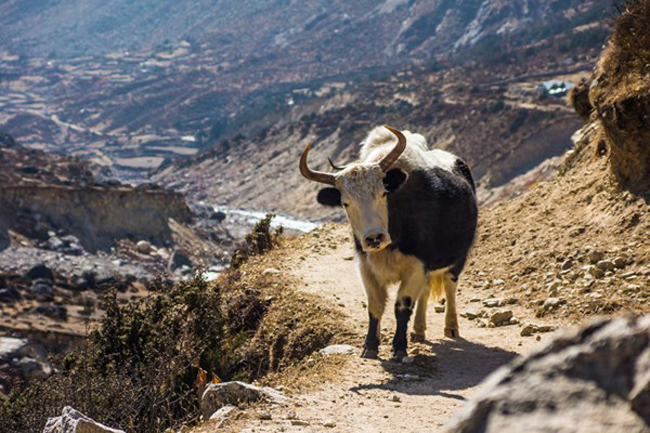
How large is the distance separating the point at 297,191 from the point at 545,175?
4108 cm

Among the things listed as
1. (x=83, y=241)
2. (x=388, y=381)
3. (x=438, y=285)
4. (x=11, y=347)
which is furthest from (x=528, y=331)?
(x=83, y=241)

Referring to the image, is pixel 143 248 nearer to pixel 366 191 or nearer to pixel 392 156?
pixel 392 156

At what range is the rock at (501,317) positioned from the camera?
10023 millimetres

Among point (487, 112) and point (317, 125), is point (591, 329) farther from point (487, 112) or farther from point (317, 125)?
point (317, 125)

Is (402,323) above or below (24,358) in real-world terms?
above

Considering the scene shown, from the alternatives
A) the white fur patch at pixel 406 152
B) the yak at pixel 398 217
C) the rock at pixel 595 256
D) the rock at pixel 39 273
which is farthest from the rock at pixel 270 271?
the rock at pixel 39 273

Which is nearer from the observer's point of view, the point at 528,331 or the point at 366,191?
the point at 366,191

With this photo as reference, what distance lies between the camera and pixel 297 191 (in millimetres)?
95750

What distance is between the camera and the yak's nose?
7449 millimetres

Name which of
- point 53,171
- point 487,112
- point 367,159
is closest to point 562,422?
point 367,159

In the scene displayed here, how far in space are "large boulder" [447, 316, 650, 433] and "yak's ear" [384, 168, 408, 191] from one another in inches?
224

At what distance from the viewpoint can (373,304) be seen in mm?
8391

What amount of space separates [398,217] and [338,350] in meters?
1.67

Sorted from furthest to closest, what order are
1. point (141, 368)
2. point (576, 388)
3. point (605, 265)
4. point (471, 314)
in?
1. point (471, 314)
2. point (605, 265)
3. point (141, 368)
4. point (576, 388)
